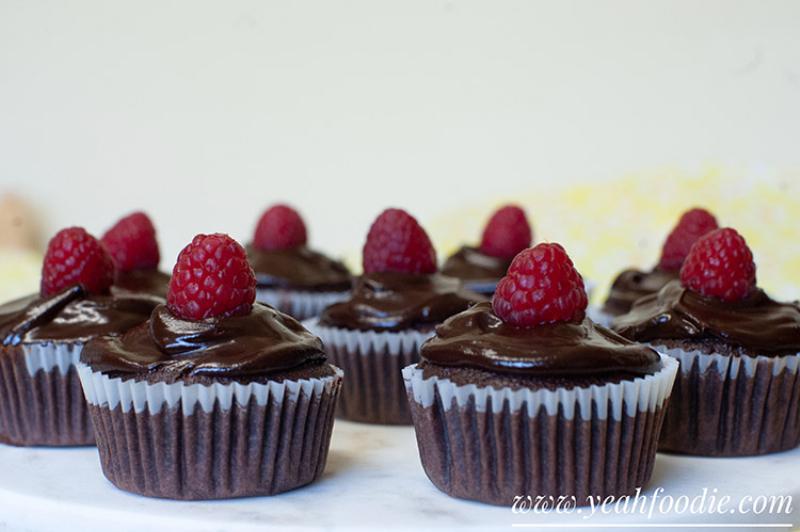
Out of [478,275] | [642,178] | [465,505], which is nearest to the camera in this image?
[465,505]

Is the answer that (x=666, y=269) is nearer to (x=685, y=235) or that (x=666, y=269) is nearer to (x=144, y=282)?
(x=685, y=235)

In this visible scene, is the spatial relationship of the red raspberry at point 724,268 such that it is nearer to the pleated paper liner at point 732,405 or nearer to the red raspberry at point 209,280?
the pleated paper liner at point 732,405

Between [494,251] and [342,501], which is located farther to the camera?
[494,251]

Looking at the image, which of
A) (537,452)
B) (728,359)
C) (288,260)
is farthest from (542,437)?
(288,260)

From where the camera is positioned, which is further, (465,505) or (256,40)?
(256,40)

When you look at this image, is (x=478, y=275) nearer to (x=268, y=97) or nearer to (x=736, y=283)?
(x=736, y=283)

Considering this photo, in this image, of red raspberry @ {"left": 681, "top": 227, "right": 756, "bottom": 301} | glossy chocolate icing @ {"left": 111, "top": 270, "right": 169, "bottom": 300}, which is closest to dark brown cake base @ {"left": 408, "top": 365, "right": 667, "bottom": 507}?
red raspberry @ {"left": 681, "top": 227, "right": 756, "bottom": 301}

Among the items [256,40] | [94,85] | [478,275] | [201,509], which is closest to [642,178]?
[478,275]
